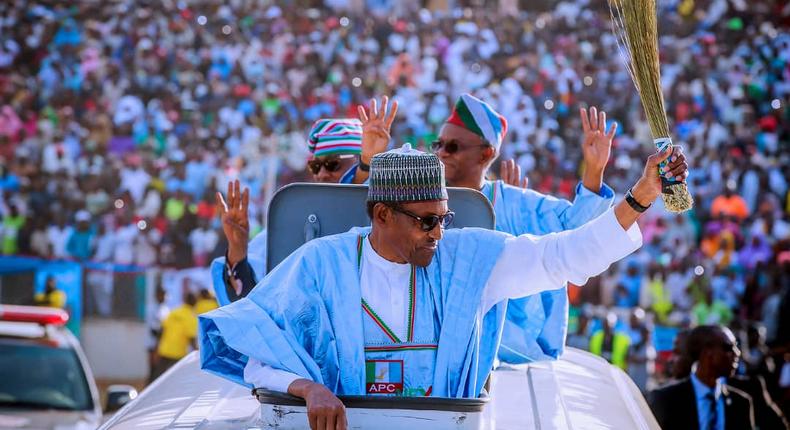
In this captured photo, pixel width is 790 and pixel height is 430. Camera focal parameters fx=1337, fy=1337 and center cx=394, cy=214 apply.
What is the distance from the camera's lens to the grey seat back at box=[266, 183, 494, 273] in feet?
17.1

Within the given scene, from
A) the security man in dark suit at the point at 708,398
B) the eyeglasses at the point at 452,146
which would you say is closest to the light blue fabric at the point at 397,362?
the eyeglasses at the point at 452,146

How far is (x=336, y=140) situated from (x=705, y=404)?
8.62 ft

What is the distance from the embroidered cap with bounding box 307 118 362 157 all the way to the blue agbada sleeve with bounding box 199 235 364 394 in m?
2.13

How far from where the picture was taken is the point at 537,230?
5.71 metres

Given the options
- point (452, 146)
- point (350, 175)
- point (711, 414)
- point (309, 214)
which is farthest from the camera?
point (711, 414)

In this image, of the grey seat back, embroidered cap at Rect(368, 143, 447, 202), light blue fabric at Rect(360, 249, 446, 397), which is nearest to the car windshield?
the grey seat back

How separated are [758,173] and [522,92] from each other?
4325 mm

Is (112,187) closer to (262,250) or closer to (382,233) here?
(262,250)

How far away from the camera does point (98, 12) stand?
79.9 feet

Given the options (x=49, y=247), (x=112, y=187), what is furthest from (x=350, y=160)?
(x=112, y=187)

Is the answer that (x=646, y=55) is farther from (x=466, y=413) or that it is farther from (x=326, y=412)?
(x=326, y=412)

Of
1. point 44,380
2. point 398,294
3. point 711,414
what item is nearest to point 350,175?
point 398,294

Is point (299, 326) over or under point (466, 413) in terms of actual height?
over

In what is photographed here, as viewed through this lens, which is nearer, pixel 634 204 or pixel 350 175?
pixel 634 204
